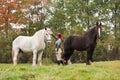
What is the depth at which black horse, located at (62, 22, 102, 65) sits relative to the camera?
609 inches

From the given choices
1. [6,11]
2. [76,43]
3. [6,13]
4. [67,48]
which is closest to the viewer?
[76,43]

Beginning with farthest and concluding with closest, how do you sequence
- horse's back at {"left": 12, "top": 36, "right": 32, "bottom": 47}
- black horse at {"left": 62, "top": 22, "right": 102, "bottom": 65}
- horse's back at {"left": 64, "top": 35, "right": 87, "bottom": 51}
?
horse's back at {"left": 64, "top": 35, "right": 87, "bottom": 51}, horse's back at {"left": 12, "top": 36, "right": 32, "bottom": 47}, black horse at {"left": 62, "top": 22, "right": 102, "bottom": 65}

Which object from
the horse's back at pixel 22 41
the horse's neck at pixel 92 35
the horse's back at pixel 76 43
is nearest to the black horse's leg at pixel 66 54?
the horse's back at pixel 76 43

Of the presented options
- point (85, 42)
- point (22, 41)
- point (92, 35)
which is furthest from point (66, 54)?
point (22, 41)

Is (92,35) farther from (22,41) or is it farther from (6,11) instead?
(6,11)

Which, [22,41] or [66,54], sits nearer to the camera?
[22,41]

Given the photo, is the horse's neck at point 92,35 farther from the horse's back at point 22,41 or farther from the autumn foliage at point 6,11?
the autumn foliage at point 6,11

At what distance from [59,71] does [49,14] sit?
2995cm

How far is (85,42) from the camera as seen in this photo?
16.0 metres

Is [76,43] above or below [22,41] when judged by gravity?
below

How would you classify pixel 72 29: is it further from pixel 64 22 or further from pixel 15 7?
pixel 15 7

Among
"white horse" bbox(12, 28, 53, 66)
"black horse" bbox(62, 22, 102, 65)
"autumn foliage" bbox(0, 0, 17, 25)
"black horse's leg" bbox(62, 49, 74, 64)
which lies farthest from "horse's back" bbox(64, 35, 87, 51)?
"autumn foliage" bbox(0, 0, 17, 25)

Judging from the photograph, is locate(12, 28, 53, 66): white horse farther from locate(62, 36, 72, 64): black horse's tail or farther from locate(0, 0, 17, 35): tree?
locate(0, 0, 17, 35): tree

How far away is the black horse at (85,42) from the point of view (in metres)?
15.5
